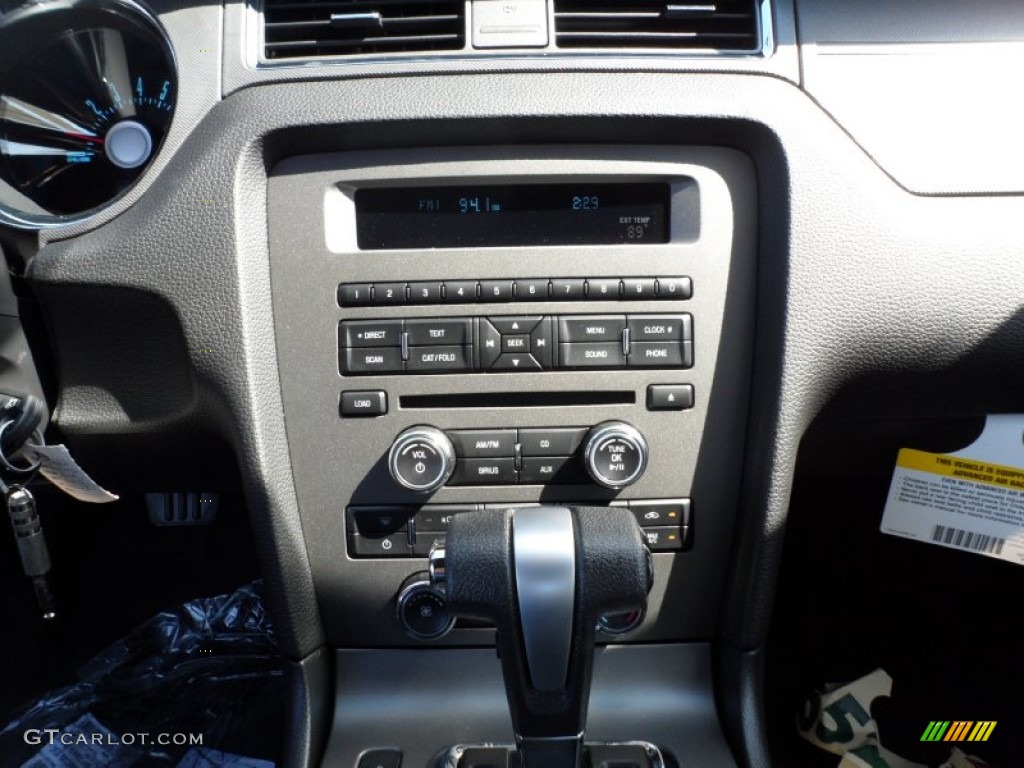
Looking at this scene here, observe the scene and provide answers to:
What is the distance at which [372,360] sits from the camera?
1033 millimetres

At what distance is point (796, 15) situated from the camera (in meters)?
1.03

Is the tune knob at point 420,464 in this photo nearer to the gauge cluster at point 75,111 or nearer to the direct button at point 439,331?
the direct button at point 439,331

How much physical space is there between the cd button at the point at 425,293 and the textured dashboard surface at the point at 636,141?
178 mm

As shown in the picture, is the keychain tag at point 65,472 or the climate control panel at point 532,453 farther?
the keychain tag at point 65,472

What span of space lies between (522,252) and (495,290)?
57 mm

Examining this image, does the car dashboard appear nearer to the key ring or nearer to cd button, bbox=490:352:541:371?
cd button, bbox=490:352:541:371

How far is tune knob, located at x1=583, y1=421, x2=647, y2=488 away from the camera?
1.01m

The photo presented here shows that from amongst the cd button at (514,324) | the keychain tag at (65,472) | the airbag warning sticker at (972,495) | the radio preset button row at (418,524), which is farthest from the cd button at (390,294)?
the airbag warning sticker at (972,495)

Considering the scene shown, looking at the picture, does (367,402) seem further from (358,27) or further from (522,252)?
(358,27)

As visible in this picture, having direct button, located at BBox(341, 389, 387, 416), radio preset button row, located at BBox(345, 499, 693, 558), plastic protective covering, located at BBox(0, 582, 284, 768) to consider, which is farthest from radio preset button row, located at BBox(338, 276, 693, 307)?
plastic protective covering, located at BBox(0, 582, 284, 768)

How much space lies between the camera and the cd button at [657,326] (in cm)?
103

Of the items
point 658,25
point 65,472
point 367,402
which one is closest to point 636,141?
point 658,25

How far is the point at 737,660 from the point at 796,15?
819 mm

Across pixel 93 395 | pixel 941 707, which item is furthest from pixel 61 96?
pixel 941 707
